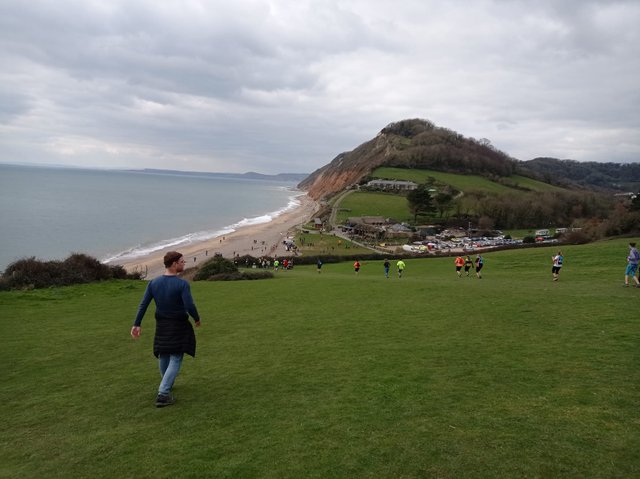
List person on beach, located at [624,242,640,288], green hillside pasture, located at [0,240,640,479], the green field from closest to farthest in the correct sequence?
green hillside pasture, located at [0,240,640,479] → person on beach, located at [624,242,640,288] → the green field

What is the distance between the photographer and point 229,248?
6794cm

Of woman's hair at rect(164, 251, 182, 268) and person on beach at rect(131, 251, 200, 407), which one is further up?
woman's hair at rect(164, 251, 182, 268)

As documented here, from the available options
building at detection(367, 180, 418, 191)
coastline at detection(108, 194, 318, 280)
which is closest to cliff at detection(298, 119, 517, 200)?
building at detection(367, 180, 418, 191)

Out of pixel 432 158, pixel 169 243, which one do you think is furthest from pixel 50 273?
pixel 432 158

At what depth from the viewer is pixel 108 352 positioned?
983 centimetres

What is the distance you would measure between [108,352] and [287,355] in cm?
428

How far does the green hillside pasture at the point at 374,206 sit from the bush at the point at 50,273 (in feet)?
231

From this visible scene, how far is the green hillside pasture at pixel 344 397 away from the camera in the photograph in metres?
4.64

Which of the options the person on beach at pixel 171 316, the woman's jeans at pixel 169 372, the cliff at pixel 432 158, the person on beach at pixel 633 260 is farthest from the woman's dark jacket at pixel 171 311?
the cliff at pixel 432 158

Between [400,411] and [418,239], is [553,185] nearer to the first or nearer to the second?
[418,239]

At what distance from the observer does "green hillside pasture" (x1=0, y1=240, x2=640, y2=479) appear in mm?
4641

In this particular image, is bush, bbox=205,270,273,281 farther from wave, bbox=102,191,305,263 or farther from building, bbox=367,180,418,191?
building, bbox=367,180,418,191

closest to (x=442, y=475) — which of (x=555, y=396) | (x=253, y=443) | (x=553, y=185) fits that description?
(x=253, y=443)

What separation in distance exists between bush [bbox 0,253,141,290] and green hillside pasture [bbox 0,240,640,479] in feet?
30.1
